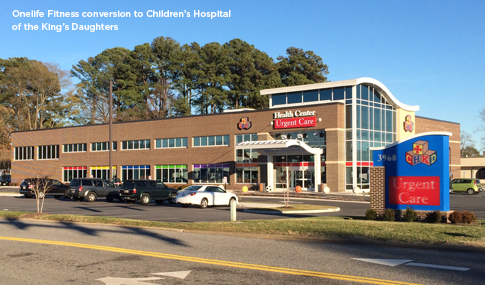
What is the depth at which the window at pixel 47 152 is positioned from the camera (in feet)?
229

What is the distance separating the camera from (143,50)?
290 ft

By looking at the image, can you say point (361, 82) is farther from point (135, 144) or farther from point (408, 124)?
point (135, 144)

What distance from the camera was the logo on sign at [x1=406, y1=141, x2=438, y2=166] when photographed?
18297mm

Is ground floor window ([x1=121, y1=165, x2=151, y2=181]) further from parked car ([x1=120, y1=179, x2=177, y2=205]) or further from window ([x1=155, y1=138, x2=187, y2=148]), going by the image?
parked car ([x1=120, y1=179, x2=177, y2=205])

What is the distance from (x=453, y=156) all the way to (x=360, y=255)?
2428 inches

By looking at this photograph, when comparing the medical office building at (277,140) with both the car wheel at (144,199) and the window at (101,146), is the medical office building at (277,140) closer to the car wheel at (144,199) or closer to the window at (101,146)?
the window at (101,146)

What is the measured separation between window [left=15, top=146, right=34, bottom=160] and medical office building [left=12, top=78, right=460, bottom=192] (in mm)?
11613

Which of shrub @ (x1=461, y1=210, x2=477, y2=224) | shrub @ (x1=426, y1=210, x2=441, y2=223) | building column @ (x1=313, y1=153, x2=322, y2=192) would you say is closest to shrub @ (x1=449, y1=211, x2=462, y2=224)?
shrub @ (x1=461, y1=210, x2=477, y2=224)

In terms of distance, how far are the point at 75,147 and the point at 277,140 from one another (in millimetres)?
33939

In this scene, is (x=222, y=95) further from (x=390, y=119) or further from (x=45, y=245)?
(x=45, y=245)

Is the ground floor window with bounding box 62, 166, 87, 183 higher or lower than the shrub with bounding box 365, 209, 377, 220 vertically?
higher

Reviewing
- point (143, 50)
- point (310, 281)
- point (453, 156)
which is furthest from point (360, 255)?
point (143, 50)

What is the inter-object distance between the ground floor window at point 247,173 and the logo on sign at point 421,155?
3254 cm

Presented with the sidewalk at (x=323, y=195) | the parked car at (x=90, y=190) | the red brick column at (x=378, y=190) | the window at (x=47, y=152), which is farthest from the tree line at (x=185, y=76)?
the red brick column at (x=378, y=190)
